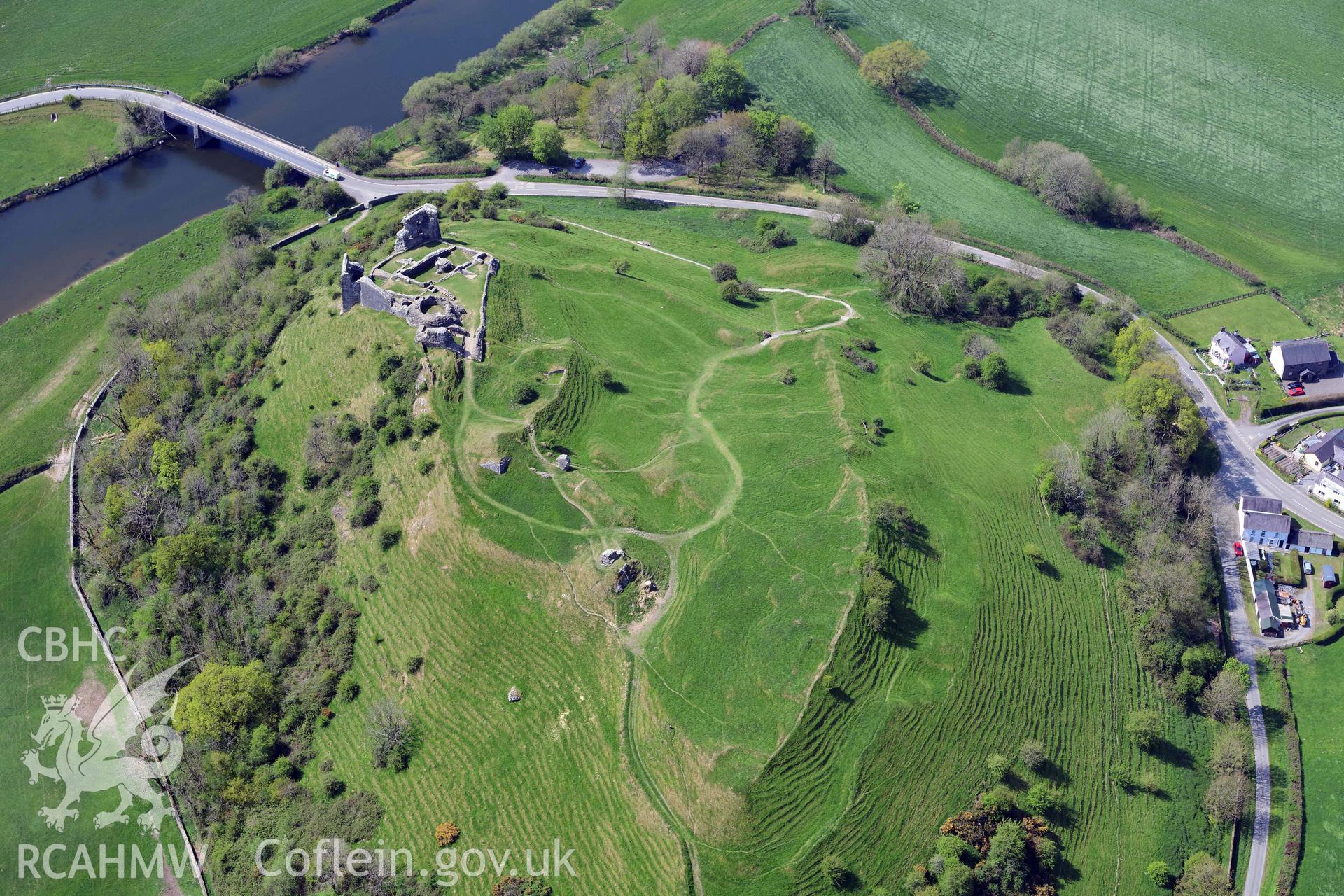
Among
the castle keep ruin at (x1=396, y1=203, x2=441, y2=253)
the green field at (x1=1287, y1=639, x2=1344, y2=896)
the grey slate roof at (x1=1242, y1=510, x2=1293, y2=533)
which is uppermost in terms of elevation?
the castle keep ruin at (x1=396, y1=203, x2=441, y2=253)

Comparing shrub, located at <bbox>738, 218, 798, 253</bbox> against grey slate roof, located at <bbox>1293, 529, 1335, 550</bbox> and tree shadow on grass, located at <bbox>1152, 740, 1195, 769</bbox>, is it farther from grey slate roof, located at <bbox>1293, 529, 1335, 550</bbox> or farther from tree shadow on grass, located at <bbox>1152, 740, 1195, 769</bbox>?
tree shadow on grass, located at <bbox>1152, 740, 1195, 769</bbox>

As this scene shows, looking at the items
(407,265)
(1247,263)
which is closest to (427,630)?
(407,265)

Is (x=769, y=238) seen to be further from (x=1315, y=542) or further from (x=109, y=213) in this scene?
(x=109, y=213)

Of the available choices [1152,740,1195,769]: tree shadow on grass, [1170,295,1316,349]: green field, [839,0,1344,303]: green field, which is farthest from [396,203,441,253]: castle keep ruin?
[1170,295,1316,349]: green field

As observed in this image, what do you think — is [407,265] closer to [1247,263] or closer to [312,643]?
[312,643]

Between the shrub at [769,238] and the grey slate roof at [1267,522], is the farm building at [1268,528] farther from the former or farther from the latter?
the shrub at [769,238]
